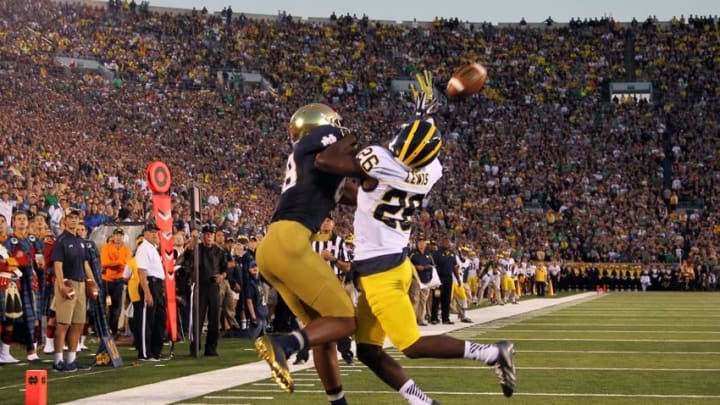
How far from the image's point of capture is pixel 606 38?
48.3 m

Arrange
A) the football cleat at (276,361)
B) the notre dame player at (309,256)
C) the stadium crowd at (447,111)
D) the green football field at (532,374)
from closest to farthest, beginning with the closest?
the football cleat at (276,361)
the notre dame player at (309,256)
the green football field at (532,374)
the stadium crowd at (447,111)

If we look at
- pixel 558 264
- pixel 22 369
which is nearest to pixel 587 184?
pixel 558 264

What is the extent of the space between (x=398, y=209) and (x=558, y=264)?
31.1m

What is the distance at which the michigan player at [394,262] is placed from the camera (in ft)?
19.6

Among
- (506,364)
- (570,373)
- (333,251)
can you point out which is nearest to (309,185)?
(506,364)

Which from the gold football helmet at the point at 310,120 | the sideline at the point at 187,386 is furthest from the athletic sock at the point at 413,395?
the sideline at the point at 187,386

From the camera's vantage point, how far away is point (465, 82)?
6.58 m

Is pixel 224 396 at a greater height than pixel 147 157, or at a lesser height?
lesser

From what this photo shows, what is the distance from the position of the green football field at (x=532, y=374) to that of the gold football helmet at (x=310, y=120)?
99.0 inches

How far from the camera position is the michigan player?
235 inches

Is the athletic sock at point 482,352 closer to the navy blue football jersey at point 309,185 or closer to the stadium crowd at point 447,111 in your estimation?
the navy blue football jersey at point 309,185

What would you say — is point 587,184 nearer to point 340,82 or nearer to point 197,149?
point 340,82

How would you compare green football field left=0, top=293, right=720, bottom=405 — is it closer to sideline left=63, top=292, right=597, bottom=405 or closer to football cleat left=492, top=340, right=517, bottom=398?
sideline left=63, top=292, right=597, bottom=405

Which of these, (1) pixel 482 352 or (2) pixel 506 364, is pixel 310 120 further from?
(2) pixel 506 364
